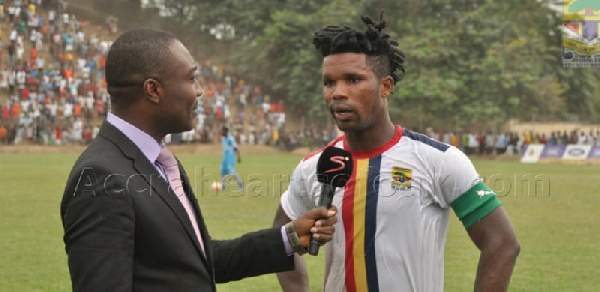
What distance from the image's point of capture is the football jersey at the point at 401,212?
4281 millimetres

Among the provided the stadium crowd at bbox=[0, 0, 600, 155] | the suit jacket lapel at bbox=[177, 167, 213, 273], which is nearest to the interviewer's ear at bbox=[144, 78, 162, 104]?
the suit jacket lapel at bbox=[177, 167, 213, 273]

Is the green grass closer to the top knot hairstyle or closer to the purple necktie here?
the top knot hairstyle

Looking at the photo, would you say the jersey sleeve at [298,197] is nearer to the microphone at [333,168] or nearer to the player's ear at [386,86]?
the player's ear at [386,86]

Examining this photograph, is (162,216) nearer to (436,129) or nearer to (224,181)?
(224,181)

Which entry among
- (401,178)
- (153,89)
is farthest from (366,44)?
(153,89)

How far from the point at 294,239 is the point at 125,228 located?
3.53 ft

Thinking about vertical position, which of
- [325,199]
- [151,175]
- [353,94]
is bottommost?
[325,199]

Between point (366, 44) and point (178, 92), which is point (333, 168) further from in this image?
point (366, 44)

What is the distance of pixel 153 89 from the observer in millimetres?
3252

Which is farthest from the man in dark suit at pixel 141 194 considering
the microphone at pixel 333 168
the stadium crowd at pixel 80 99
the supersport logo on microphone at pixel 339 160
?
the stadium crowd at pixel 80 99

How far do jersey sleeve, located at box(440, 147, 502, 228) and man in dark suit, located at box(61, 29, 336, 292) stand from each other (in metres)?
1.01

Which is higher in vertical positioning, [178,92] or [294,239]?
[178,92]

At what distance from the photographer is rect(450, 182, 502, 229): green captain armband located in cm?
421

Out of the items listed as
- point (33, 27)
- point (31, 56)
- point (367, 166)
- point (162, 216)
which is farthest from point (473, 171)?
point (33, 27)
